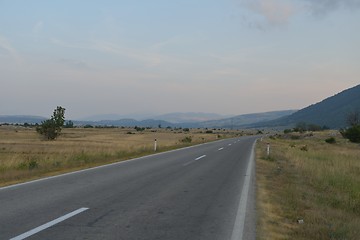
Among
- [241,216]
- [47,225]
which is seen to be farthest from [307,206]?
[47,225]

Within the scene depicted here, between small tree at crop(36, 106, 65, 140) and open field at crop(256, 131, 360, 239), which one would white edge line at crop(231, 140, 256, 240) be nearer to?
open field at crop(256, 131, 360, 239)

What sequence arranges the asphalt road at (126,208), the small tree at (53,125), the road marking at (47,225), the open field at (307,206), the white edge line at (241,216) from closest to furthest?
the road marking at (47,225) < the asphalt road at (126,208) < the white edge line at (241,216) < the open field at (307,206) < the small tree at (53,125)

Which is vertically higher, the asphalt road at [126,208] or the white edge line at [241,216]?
the asphalt road at [126,208]

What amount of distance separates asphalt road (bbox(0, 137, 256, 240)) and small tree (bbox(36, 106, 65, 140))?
173 ft

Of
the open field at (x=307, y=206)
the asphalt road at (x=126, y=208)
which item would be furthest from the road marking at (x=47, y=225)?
the open field at (x=307, y=206)

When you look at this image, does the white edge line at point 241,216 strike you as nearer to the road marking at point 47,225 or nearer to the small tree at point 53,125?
the road marking at point 47,225

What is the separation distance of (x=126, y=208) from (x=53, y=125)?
59.3 metres

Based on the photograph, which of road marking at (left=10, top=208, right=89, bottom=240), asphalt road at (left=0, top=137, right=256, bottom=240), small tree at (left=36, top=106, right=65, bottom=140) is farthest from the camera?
small tree at (left=36, top=106, right=65, bottom=140)

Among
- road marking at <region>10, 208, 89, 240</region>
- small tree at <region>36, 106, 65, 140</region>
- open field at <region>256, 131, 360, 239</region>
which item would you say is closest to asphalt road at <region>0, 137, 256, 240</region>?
road marking at <region>10, 208, 89, 240</region>

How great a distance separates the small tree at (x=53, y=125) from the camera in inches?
2557

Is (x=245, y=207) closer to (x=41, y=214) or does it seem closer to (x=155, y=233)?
(x=155, y=233)

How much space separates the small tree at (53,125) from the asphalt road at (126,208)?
173 ft

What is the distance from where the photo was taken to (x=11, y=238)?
6.32m

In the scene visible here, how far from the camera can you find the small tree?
64938mm
